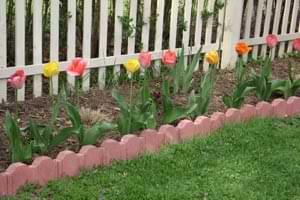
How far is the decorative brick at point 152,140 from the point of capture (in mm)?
3951

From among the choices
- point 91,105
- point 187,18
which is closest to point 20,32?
point 91,105

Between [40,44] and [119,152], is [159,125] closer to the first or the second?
[119,152]

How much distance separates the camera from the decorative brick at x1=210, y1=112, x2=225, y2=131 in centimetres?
438

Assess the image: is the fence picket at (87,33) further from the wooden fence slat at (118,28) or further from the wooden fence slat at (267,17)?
the wooden fence slat at (267,17)

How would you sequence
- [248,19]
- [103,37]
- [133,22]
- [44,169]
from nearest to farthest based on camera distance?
1. [44,169]
2. [103,37]
3. [133,22]
4. [248,19]

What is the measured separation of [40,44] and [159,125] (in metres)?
1.17

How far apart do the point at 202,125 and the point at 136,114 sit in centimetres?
51

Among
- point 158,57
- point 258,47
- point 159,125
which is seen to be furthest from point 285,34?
point 159,125

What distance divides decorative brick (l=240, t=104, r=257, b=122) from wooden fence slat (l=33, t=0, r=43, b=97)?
5.29ft

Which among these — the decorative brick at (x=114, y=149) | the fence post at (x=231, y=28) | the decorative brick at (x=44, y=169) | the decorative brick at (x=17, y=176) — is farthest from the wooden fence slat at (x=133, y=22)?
the decorative brick at (x=17, y=176)

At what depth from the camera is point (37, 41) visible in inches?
188

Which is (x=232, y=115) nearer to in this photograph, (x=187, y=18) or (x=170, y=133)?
(x=170, y=133)

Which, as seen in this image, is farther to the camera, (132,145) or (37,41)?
(37,41)

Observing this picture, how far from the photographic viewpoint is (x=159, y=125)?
439cm
